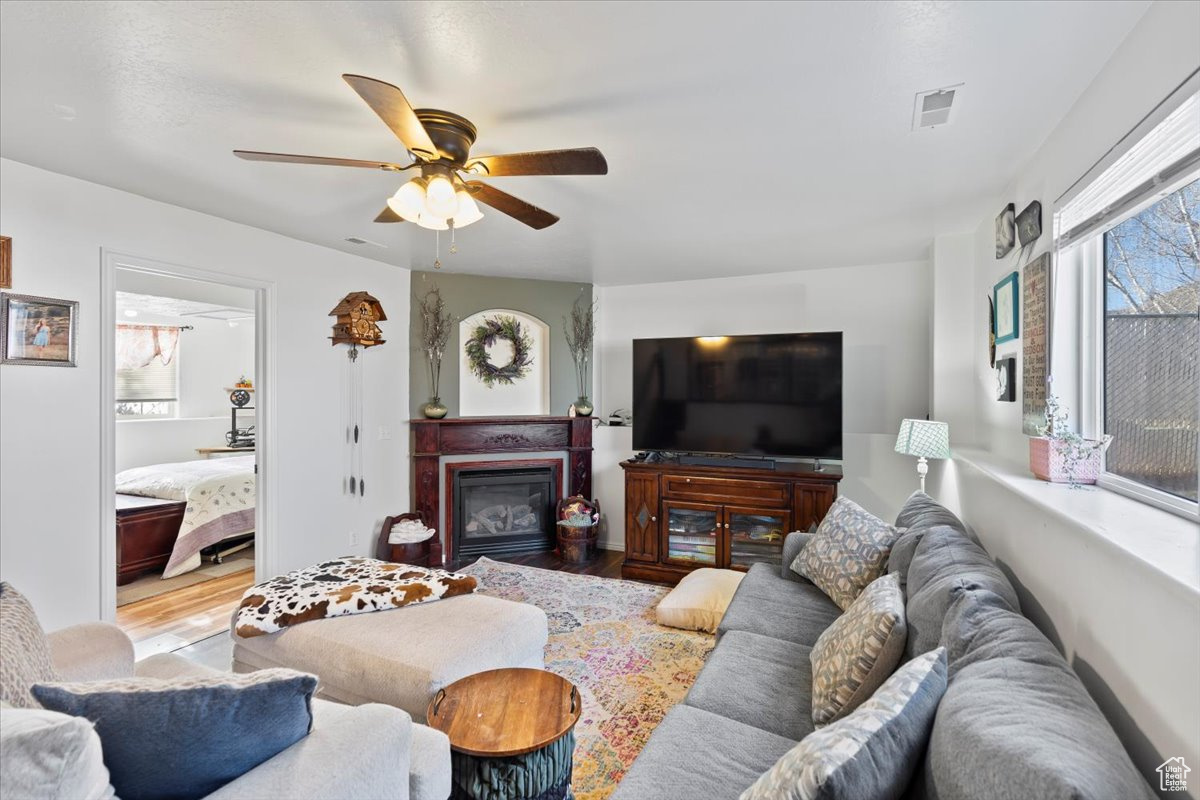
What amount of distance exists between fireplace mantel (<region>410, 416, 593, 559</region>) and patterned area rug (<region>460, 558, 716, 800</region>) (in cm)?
77

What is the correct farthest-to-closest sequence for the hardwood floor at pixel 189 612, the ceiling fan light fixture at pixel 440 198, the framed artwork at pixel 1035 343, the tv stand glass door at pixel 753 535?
1. the tv stand glass door at pixel 753 535
2. the hardwood floor at pixel 189 612
3. the framed artwork at pixel 1035 343
4. the ceiling fan light fixture at pixel 440 198

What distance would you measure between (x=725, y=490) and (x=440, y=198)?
2.95m

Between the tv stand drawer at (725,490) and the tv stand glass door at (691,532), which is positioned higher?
the tv stand drawer at (725,490)

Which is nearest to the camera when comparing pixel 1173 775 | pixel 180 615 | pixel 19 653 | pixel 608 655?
pixel 1173 775

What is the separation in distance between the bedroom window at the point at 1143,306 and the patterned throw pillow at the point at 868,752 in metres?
0.89

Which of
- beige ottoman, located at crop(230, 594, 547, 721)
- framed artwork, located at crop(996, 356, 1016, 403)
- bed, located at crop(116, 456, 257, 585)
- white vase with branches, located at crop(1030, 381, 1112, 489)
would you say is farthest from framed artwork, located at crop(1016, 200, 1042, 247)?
bed, located at crop(116, 456, 257, 585)

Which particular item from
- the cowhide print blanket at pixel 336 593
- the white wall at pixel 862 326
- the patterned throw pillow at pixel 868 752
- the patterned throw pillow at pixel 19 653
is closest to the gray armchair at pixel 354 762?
the patterned throw pillow at pixel 19 653

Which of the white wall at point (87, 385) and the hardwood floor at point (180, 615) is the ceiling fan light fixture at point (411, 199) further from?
the hardwood floor at point (180, 615)

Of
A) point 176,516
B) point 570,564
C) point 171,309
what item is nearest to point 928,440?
point 570,564

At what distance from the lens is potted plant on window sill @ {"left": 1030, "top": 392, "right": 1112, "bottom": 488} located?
5.92 ft

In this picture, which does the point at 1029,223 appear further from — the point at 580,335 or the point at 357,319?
the point at 357,319

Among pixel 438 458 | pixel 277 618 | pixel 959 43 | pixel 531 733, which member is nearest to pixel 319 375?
pixel 438 458

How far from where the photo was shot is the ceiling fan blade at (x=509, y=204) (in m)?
2.06

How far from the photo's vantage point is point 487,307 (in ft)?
15.5
